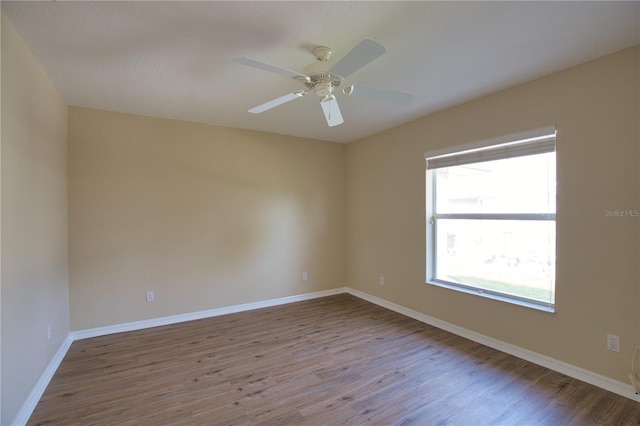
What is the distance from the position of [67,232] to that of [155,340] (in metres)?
1.44

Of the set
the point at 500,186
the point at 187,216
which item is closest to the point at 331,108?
the point at 500,186

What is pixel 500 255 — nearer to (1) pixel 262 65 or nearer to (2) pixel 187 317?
(1) pixel 262 65

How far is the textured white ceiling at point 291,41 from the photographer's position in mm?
1656

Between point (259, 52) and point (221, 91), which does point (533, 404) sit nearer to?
point (259, 52)

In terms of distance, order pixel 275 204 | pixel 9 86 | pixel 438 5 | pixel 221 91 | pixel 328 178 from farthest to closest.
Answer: pixel 328 178, pixel 275 204, pixel 221 91, pixel 9 86, pixel 438 5

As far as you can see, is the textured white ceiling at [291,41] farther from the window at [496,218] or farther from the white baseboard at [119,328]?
the white baseboard at [119,328]

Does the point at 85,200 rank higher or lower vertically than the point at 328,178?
lower

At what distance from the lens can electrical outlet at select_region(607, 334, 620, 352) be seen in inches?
83.0

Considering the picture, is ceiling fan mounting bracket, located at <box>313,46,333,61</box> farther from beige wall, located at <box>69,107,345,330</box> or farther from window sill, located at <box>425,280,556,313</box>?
window sill, located at <box>425,280,556,313</box>

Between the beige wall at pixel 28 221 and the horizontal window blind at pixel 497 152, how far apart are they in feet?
11.8

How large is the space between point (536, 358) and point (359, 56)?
9.34 ft

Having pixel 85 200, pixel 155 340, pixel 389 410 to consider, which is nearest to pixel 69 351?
pixel 155 340

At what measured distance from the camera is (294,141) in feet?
14.5

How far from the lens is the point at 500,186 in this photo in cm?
288
